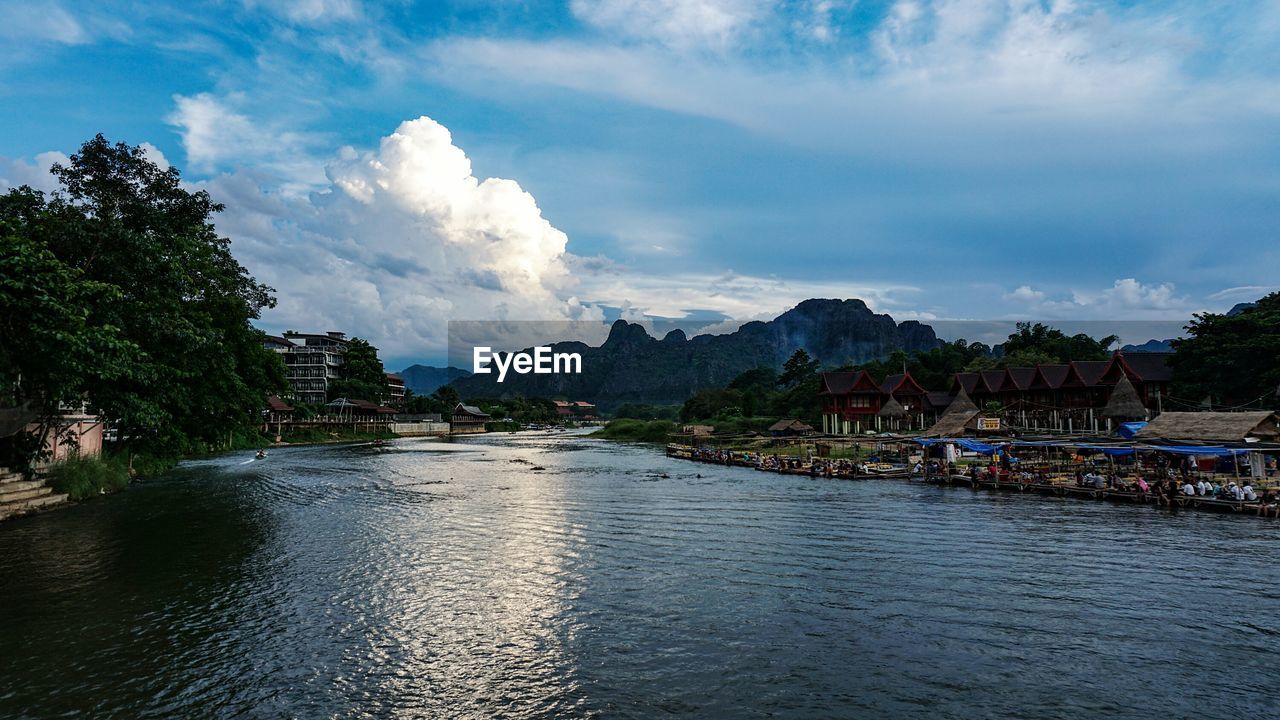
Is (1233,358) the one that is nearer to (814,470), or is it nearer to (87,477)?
(814,470)

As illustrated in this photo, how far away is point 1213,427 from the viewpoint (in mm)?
36719

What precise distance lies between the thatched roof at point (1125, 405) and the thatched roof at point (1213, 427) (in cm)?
1523

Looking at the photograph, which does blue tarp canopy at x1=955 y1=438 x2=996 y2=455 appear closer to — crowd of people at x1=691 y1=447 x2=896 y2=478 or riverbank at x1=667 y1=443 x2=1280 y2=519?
riverbank at x1=667 y1=443 x2=1280 y2=519

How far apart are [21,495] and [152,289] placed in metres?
10.8

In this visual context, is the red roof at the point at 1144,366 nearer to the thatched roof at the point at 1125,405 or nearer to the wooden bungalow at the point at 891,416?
the thatched roof at the point at 1125,405

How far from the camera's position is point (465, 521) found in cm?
3297

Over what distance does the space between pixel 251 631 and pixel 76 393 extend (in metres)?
18.6

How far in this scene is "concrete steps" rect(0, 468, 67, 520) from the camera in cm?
2902

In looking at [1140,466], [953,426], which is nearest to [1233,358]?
[1140,466]

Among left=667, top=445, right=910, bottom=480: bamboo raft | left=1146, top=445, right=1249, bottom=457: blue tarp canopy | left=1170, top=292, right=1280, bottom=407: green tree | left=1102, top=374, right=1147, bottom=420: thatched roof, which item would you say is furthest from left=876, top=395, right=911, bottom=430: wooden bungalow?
left=1146, top=445, right=1249, bottom=457: blue tarp canopy

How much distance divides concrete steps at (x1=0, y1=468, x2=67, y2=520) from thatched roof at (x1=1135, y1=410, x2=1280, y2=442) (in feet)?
192

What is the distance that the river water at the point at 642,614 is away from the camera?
503 inches

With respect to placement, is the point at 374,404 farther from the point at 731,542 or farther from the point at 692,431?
the point at 731,542

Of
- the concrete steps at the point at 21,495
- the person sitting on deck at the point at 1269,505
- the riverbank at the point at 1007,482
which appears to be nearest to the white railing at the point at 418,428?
the riverbank at the point at 1007,482
